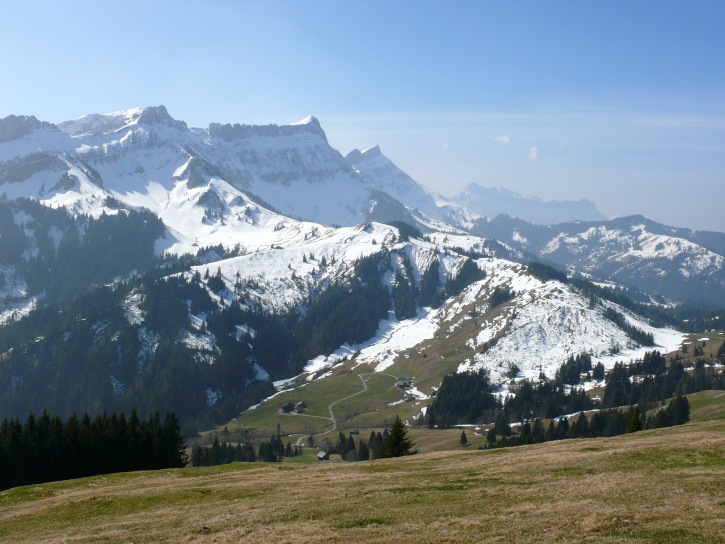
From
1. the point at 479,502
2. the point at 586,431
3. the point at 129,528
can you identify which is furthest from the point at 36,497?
the point at 586,431

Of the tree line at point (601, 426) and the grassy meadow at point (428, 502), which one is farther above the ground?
the grassy meadow at point (428, 502)

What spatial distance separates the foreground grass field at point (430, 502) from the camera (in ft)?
102

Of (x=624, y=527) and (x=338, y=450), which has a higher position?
(x=624, y=527)

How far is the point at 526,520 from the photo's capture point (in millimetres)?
32812

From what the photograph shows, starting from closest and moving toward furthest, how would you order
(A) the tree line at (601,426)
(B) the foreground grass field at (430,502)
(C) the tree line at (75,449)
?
1. (B) the foreground grass field at (430,502)
2. (C) the tree line at (75,449)
3. (A) the tree line at (601,426)

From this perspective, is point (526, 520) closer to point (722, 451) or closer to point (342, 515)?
point (342, 515)

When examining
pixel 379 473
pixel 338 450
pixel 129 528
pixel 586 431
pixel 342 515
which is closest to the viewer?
pixel 342 515

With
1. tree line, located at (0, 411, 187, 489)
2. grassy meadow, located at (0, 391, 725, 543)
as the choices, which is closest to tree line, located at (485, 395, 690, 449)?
grassy meadow, located at (0, 391, 725, 543)

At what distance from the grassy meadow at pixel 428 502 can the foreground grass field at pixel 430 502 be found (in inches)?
4.9

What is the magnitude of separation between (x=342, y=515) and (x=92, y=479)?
155ft

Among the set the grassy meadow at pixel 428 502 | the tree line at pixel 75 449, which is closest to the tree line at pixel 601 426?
the grassy meadow at pixel 428 502

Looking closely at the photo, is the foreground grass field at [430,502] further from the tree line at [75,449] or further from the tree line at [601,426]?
the tree line at [601,426]

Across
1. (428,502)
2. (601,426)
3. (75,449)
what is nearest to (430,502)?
(428,502)

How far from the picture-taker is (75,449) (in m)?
92.3
